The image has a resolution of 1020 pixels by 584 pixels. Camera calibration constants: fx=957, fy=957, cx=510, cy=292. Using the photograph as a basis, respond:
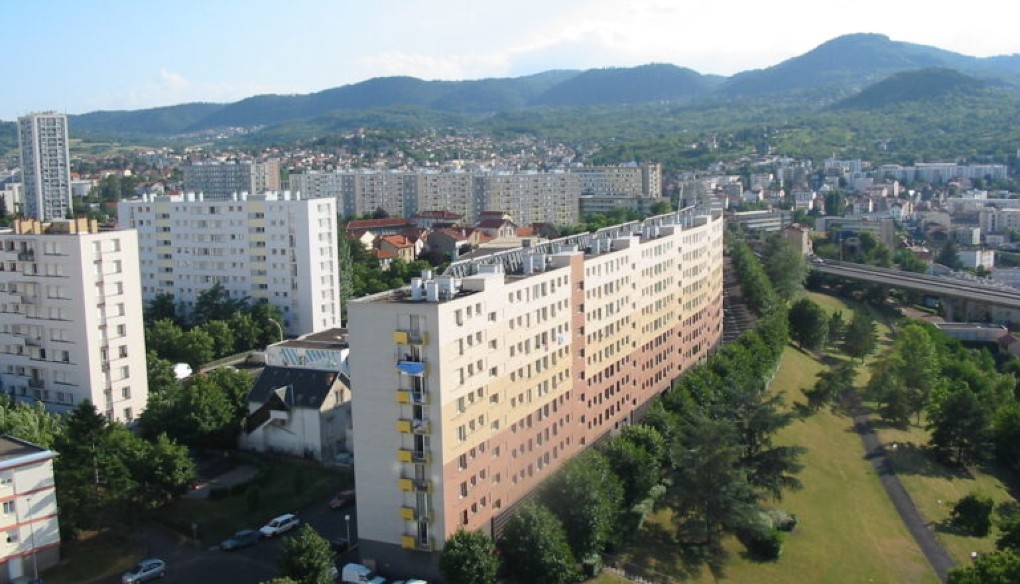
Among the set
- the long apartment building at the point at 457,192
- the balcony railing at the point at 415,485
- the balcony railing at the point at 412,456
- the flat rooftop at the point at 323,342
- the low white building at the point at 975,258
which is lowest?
the low white building at the point at 975,258

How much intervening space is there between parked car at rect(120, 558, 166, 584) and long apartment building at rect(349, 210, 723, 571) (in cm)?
582

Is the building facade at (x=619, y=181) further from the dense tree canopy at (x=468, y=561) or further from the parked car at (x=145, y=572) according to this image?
the parked car at (x=145, y=572)

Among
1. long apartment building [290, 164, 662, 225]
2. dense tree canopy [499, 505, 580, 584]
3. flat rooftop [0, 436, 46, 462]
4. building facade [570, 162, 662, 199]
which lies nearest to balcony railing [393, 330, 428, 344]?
dense tree canopy [499, 505, 580, 584]

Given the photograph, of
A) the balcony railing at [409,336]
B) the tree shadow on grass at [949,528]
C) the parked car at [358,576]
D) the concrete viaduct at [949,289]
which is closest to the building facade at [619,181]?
the concrete viaduct at [949,289]

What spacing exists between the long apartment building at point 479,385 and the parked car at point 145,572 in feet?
19.1

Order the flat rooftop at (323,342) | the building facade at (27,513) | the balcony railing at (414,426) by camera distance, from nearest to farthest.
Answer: the building facade at (27,513) → the balcony railing at (414,426) → the flat rooftop at (323,342)

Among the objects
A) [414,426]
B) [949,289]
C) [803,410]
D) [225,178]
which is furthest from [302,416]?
[225,178]

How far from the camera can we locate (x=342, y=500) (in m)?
32.8

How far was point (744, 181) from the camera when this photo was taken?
17588 cm

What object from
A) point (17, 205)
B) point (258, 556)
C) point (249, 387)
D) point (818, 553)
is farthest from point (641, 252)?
point (17, 205)

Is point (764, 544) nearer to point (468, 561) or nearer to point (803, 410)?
point (468, 561)

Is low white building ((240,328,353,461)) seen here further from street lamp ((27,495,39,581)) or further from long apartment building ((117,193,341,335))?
long apartment building ((117,193,341,335))

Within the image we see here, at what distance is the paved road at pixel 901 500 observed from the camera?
35625 millimetres

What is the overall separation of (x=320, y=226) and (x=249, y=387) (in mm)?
20438
